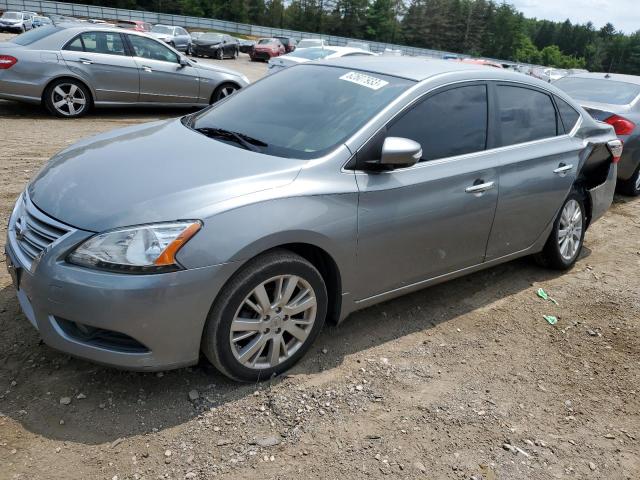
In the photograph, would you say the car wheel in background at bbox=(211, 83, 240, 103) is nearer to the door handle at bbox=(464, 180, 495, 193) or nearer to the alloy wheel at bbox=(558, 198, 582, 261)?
the alloy wheel at bbox=(558, 198, 582, 261)

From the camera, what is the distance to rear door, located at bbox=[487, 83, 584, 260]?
3.97 m

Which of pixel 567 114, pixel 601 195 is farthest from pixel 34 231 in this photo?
pixel 601 195

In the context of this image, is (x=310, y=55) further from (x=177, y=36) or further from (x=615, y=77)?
(x=177, y=36)

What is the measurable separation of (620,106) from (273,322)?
6488 mm

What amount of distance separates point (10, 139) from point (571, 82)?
802 centimetres

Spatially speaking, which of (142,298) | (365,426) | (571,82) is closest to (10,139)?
(142,298)

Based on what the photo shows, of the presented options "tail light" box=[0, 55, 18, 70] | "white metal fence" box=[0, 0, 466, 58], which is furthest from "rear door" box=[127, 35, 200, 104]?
"white metal fence" box=[0, 0, 466, 58]

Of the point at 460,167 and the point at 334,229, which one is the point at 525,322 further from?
the point at 334,229

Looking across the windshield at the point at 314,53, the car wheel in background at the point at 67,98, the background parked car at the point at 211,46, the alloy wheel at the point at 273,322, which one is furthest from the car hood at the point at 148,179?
the background parked car at the point at 211,46

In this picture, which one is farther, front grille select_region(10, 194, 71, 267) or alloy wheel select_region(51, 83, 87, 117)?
alloy wheel select_region(51, 83, 87, 117)

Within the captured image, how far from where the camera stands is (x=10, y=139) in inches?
292

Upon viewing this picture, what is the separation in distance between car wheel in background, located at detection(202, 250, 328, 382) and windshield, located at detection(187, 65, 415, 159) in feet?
2.30

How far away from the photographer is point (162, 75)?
9.80m

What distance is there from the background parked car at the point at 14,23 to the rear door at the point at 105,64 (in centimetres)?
3140
